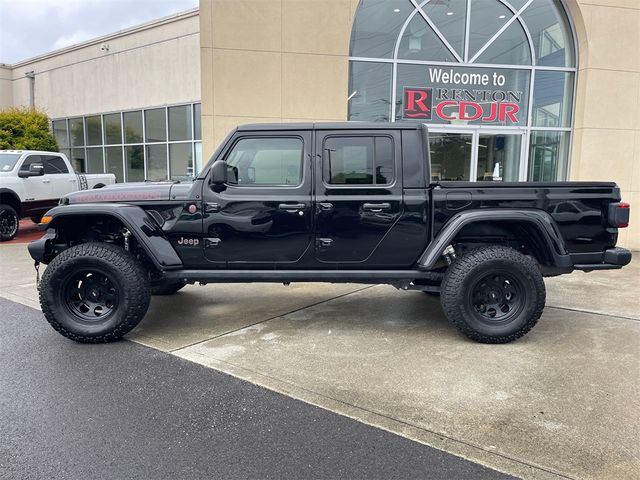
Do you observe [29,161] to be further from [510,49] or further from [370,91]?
[510,49]

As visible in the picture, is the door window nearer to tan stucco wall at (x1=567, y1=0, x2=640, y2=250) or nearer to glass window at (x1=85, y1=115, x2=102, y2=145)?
glass window at (x1=85, y1=115, x2=102, y2=145)

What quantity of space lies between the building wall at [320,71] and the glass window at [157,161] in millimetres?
7066

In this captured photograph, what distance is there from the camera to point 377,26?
30.1 ft

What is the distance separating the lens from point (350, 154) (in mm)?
4441

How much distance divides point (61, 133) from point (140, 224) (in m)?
16.8

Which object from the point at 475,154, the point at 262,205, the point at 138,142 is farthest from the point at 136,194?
the point at 138,142

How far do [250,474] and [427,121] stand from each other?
8331 millimetres

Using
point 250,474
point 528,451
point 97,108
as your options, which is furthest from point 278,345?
point 97,108

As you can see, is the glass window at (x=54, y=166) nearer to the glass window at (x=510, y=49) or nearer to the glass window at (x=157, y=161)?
the glass window at (x=157, y=161)

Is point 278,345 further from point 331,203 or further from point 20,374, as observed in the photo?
point 20,374

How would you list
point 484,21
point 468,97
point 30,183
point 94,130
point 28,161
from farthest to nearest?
point 94,130 → point 28,161 → point 30,183 → point 468,97 → point 484,21

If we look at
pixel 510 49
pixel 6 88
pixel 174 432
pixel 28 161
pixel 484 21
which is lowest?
pixel 174 432

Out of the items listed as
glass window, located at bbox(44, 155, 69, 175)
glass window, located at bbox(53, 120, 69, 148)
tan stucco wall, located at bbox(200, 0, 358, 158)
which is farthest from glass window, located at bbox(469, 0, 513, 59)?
glass window, located at bbox(53, 120, 69, 148)

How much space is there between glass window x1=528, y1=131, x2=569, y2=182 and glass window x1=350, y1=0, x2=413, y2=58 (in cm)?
357
